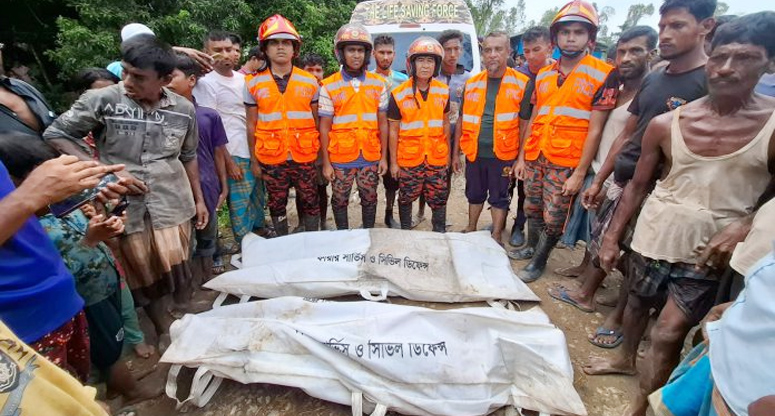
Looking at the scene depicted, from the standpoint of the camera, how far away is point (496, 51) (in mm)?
3316

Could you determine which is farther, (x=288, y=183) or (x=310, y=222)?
(x=310, y=222)

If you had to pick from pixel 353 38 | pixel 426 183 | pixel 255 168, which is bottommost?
pixel 426 183

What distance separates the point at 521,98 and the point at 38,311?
346 cm

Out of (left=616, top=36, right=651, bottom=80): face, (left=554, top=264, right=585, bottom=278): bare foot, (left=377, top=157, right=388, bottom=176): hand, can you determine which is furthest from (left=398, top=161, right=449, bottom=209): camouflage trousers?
(left=616, top=36, right=651, bottom=80): face

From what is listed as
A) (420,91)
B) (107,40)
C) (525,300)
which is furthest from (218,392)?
(107,40)

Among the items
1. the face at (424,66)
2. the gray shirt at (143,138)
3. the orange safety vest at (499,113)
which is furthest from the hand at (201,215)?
the orange safety vest at (499,113)

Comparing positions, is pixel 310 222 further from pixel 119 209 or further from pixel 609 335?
pixel 609 335

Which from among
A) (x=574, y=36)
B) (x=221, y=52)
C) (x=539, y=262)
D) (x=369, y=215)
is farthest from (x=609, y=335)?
(x=221, y=52)

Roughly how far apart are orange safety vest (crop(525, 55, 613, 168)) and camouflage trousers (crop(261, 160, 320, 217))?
6.76ft

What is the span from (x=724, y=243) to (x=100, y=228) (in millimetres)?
2657

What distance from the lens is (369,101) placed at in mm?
3438

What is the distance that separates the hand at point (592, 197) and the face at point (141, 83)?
286 centimetres

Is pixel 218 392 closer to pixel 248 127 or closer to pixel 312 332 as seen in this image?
pixel 312 332

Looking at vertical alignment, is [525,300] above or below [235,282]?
below
